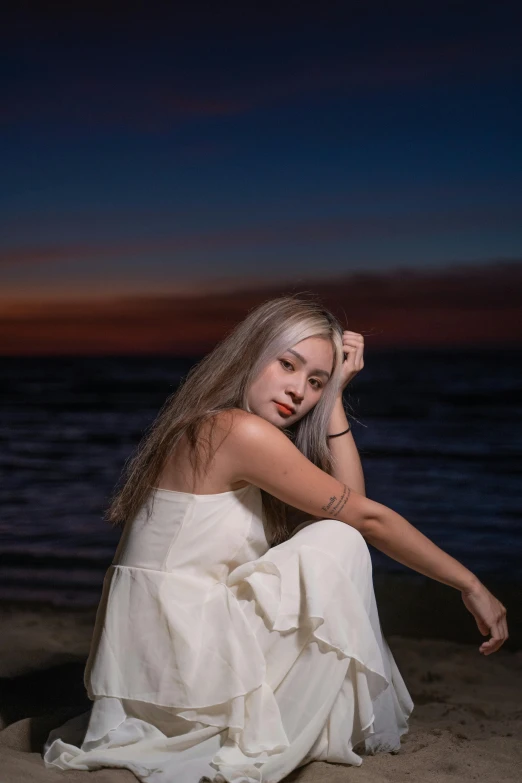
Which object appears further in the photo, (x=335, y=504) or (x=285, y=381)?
(x=285, y=381)

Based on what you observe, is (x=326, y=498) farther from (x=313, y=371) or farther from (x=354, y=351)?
(x=354, y=351)

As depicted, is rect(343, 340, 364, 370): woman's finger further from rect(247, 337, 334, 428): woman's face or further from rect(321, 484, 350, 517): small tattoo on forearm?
rect(321, 484, 350, 517): small tattoo on forearm

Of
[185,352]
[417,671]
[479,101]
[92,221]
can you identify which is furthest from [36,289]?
[417,671]

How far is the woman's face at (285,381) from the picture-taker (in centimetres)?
238

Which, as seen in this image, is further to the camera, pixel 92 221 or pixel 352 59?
pixel 92 221

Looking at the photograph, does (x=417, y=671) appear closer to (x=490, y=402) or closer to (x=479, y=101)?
(x=479, y=101)

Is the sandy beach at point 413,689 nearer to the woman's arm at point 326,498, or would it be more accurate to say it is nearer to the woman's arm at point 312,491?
the woman's arm at point 326,498

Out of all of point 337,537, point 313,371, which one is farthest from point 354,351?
point 337,537

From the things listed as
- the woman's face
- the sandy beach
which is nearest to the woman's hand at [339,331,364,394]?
the woman's face

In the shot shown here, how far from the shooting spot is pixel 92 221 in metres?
10.2

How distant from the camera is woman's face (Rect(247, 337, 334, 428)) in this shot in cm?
238

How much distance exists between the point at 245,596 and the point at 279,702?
25 cm

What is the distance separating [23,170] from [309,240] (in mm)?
3209

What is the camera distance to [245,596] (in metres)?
2.15
